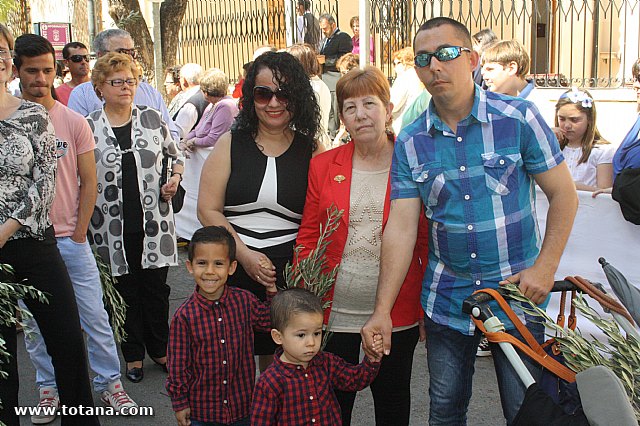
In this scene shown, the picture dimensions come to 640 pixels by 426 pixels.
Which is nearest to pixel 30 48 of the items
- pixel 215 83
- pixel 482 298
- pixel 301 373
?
pixel 301 373

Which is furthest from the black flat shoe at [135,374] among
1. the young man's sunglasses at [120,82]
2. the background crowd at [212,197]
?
the young man's sunglasses at [120,82]

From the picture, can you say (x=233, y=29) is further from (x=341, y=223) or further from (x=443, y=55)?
(x=443, y=55)

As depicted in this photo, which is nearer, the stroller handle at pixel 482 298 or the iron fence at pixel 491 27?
the stroller handle at pixel 482 298

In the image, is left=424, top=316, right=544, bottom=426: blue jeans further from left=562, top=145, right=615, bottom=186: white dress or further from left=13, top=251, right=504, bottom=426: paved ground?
left=562, top=145, right=615, bottom=186: white dress

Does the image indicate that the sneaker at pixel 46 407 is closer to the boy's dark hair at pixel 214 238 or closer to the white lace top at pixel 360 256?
the boy's dark hair at pixel 214 238

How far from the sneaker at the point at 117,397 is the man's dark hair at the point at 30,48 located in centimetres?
207

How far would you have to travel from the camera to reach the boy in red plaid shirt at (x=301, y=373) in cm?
326

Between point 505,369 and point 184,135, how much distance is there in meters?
6.95

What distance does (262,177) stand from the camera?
392 centimetres

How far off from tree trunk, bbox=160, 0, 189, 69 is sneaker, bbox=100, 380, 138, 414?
1155 cm

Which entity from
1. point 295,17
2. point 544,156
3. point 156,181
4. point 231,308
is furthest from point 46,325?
point 295,17

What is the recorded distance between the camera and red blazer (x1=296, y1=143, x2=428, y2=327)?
364cm

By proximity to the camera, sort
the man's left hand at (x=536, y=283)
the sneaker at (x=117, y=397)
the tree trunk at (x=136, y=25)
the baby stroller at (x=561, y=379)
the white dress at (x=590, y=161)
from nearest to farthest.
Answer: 1. the baby stroller at (x=561, y=379)
2. the man's left hand at (x=536, y=283)
3. the sneaker at (x=117, y=397)
4. the white dress at (x=590, y=161)
5. the tree trunk at (x=136, y=25)

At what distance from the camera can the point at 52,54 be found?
4.71 m
